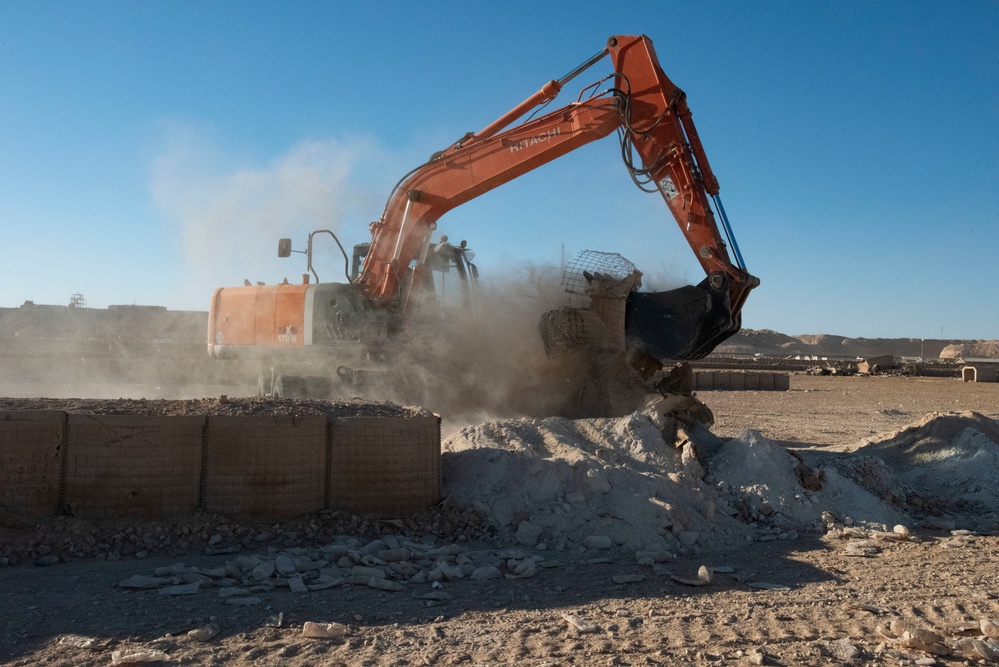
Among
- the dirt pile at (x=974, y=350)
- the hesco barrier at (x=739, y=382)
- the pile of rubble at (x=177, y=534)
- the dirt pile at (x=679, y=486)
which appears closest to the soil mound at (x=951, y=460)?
the dirt pile at (x=679, y=486)

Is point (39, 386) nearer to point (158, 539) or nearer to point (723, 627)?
point (158, 539)

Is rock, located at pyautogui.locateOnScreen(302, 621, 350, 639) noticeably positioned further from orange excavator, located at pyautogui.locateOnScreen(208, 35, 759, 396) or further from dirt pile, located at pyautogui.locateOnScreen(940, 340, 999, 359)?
dirt pile, located at pyautogui.locateOnScreen(940, 340, 999, 359)

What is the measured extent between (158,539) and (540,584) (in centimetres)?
272

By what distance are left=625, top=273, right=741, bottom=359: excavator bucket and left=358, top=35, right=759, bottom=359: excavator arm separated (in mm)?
12

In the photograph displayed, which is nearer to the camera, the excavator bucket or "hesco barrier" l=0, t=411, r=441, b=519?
"hesco barrier" l=0, t=411, r=441, b=519

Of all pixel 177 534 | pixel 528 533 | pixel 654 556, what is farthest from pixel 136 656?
pixel 654 556

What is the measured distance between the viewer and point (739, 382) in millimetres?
25906

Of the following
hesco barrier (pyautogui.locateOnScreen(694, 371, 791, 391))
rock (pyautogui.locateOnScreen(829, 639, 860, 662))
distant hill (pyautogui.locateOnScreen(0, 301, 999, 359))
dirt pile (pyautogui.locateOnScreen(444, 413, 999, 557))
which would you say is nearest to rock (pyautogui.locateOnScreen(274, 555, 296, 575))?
dirt pile (pyautogui.locateOnScreen(444, 413, 999, 557))

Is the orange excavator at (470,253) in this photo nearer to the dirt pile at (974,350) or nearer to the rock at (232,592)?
the rock at (232,592)

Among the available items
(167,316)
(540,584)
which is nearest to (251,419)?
(540,584)

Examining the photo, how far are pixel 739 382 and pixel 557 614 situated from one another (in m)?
22.4

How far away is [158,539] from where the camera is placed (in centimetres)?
573

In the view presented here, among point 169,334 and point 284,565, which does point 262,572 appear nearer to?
point 284,565

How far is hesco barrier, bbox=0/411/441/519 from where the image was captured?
571 cm
